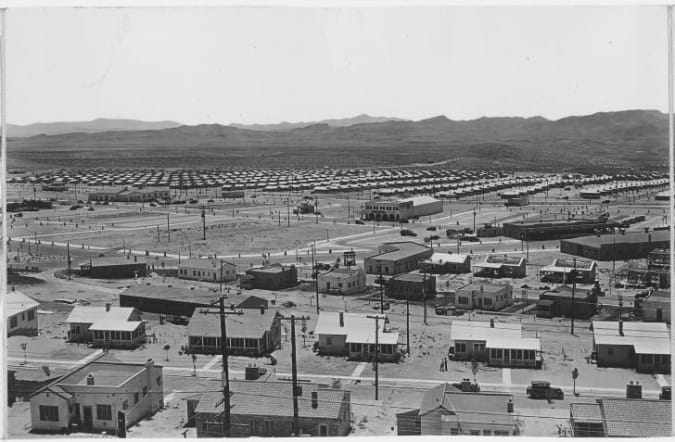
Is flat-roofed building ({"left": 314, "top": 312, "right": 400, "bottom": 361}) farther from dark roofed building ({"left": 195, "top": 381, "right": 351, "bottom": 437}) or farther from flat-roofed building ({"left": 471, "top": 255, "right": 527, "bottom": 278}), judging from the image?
flat-roofed building ({"left": 471, "top": 255, "right": 527, "bottom": 278})

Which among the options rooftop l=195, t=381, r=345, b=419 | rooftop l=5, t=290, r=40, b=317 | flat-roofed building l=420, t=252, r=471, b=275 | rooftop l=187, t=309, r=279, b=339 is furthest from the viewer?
flat-roofed building l=420, t=252, r=471, b=275

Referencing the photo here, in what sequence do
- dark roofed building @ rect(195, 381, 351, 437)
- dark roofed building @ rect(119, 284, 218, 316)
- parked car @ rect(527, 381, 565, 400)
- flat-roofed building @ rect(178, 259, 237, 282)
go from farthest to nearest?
flat-roofed building @ rect(178, 259, 237, 282) → dark roofed building @ rect(119, 284, 218, 316) → parked car @ rect(527, 381, 565, 400) → dark roofed building @ rect(195, 381, 351, 437)

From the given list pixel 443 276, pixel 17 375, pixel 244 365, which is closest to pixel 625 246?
pixel 443 276

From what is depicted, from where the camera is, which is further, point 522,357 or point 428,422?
point 522,357

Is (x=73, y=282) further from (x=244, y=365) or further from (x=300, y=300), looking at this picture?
(x=244, y=365)

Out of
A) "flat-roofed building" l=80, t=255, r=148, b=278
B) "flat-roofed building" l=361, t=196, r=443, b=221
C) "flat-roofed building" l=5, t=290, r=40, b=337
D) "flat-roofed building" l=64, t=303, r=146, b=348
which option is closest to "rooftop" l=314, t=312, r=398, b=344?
"flat-roofed building" l=64, t=303, r=146, b=348

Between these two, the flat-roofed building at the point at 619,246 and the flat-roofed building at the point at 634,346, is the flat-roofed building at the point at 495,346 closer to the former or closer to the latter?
the flat-roofed building at the point at 634,346
